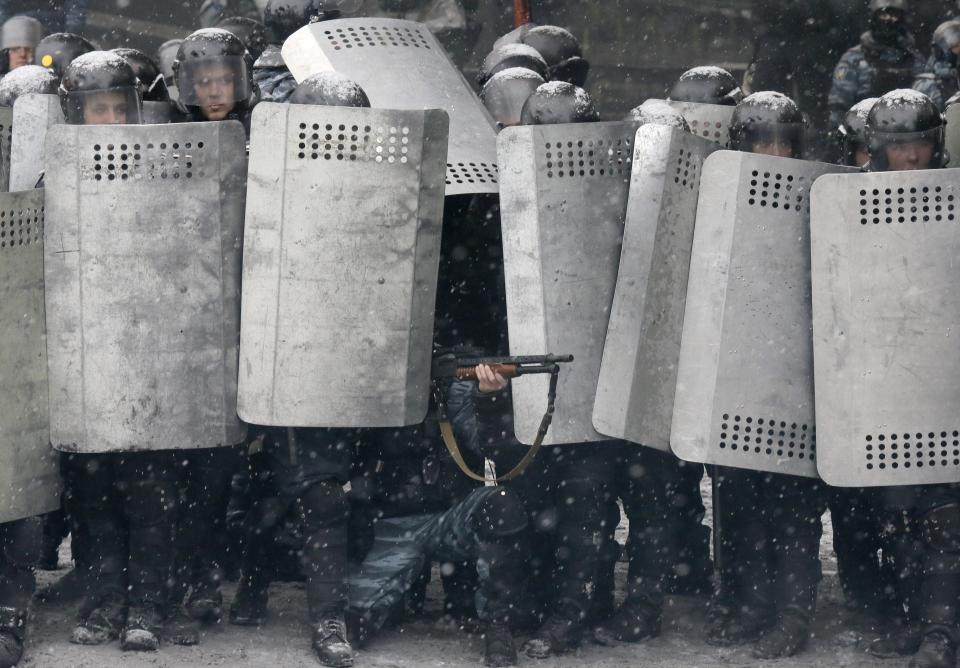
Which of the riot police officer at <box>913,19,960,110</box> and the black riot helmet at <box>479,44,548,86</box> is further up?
the riot police officer at <box>913,19,960,110</box>

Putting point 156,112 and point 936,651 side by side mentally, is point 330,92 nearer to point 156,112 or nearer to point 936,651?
point 156,112

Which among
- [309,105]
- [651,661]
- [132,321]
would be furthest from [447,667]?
[309,105]

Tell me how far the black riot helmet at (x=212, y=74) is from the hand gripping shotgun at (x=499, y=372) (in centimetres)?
129

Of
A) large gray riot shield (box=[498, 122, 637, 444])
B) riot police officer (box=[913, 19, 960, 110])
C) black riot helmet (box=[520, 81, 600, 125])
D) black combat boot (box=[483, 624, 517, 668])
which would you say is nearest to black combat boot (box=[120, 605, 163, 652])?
black combat boot (box=[483, 624, 517, 668])

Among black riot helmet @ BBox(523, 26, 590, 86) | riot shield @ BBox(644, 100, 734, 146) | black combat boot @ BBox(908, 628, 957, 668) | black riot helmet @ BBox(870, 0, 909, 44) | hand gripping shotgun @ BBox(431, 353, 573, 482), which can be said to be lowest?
black combat boot @ BBox(908, 628, 957, 668)

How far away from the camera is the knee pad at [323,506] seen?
5.22 m

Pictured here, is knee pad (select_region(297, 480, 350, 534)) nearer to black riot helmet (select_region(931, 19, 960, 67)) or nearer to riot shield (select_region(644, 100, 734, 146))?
riot shield (select_region(644, 100, 734, 146))

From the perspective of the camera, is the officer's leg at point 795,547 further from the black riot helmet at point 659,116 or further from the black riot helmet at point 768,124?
the black riot helmet at point 659,116

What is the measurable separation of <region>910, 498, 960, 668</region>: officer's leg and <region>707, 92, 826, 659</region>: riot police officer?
44 cm

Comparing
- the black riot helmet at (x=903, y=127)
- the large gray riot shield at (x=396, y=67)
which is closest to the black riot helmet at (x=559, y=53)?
the large gray riot shield at (x=396, y=67)

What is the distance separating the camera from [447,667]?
205 inches

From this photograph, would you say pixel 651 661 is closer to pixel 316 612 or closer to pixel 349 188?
pixel 316 612

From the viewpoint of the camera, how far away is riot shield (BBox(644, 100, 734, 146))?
19.9 feet

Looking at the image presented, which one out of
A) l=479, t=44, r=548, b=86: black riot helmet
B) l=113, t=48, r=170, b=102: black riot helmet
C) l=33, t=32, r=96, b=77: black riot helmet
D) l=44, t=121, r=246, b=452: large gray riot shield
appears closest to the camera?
l=44, t=121, r=246, b=452: large gray riot shield
